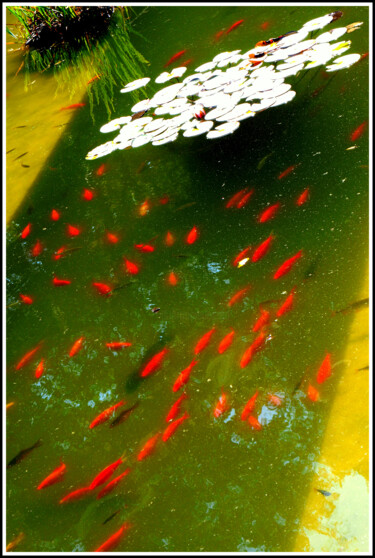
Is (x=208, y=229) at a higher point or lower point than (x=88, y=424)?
higher

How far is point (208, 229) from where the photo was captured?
2.20 metres

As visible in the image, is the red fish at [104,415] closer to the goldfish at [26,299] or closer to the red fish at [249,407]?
the red fish at [249,407]

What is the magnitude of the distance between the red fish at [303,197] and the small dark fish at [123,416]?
3.50ft

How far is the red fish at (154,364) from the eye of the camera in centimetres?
176

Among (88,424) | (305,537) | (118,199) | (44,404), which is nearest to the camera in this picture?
(305,537)

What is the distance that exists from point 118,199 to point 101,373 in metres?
1.09

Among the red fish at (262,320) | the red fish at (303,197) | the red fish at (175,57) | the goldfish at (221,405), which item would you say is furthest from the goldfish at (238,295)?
the red fish at (175,57)

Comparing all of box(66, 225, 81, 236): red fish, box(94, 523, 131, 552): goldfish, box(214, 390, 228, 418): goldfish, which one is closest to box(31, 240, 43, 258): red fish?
box(66, 225, 81, 236): red fish

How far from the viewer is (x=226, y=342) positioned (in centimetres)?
173

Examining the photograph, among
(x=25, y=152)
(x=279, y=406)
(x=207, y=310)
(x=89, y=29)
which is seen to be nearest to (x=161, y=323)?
(x=207, y=310)

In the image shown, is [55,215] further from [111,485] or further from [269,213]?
[111,485]

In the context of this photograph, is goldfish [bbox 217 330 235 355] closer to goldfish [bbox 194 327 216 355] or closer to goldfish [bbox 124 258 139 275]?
goldfish [bbox 194 327 216 355]

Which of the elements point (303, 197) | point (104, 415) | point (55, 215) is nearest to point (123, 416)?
point (104, 415)

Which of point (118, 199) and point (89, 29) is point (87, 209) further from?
point (89, 29)
